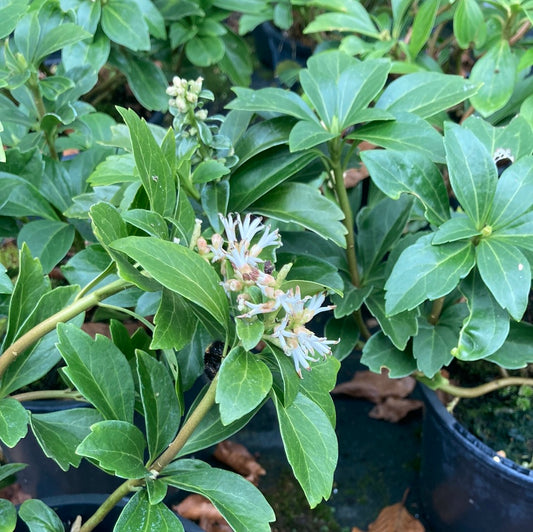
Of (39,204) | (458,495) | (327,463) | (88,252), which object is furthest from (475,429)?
(39,204)

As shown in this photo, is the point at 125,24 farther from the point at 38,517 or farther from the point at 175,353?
the point at 38,517

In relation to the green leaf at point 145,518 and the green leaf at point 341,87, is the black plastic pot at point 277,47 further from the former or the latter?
the green leaf at point 145,518

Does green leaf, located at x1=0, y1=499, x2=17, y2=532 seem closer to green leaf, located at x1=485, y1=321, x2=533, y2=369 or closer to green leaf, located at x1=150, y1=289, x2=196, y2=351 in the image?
green leaf, located at x1=150, y1=289, x2=196, y2=351

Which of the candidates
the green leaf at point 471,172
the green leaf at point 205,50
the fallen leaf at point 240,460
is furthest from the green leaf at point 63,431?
the green leaf at point 205,50

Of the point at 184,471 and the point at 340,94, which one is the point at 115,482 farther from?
the point at 340,94

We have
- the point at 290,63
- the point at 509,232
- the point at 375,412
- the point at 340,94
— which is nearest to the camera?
the point at 509,232

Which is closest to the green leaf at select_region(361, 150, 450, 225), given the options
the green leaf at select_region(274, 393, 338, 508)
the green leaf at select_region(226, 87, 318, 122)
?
the green leaf at select_region(226, 87, 318, 122)
